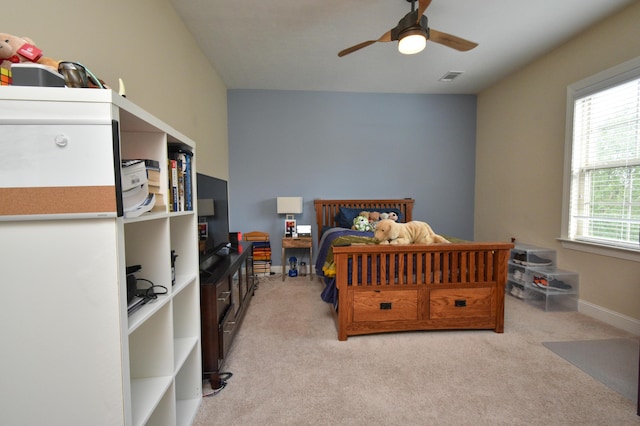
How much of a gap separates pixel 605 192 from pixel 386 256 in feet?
7.18

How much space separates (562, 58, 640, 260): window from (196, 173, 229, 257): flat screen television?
11.1 ft

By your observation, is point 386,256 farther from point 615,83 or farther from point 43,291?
point 615,83

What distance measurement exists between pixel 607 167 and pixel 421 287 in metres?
2.09

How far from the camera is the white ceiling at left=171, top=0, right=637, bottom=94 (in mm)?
2123

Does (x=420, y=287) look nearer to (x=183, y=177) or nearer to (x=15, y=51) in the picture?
(x=183, y=177)

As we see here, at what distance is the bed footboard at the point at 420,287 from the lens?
204 cm

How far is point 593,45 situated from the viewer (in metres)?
2.41

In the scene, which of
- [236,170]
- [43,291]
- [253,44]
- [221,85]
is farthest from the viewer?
[236,170]

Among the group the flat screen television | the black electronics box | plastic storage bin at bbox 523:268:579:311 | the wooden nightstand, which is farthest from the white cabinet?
plastic storage bin at bbox 523:268:579:311

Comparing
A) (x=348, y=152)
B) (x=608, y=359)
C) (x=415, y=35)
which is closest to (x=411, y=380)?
(x=608, y=359)

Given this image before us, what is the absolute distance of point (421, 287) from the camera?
208cm

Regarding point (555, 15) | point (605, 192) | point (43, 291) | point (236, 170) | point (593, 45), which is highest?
point (555, 15)

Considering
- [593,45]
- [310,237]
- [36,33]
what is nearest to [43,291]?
[36,33]

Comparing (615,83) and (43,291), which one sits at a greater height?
(615,83)
